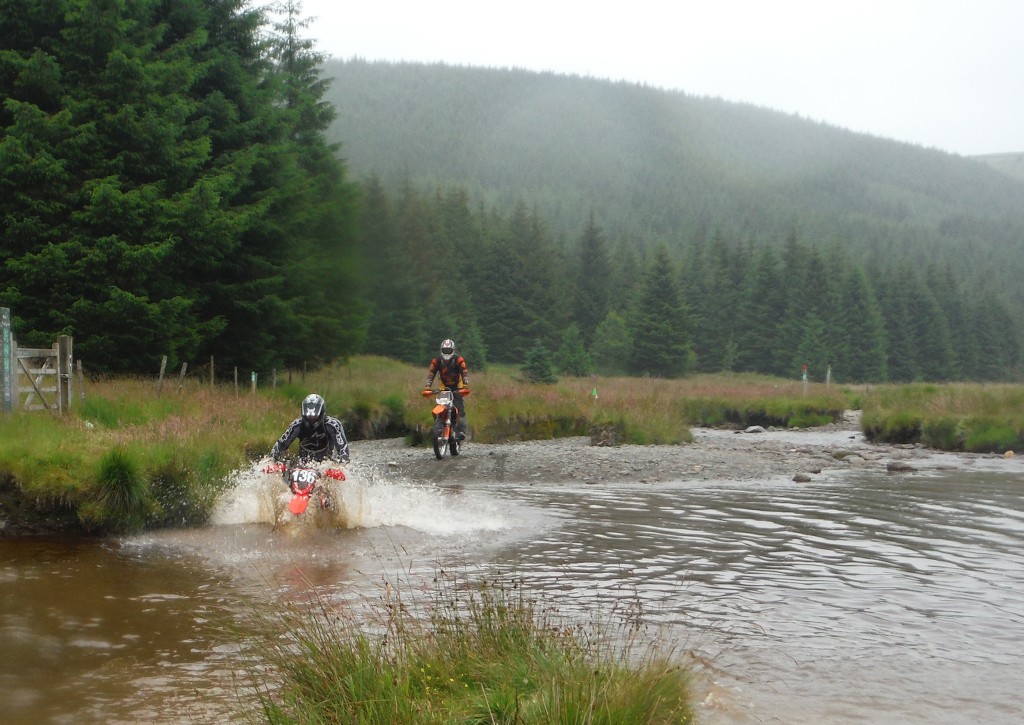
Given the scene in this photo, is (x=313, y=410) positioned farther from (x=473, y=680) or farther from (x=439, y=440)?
(x=473, y=680)

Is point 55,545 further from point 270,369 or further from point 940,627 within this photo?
point 270,369

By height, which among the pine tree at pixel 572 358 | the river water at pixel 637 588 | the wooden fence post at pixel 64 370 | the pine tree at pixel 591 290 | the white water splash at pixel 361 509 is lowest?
the river water at pixel 637 588

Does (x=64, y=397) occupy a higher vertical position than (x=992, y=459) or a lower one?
higher

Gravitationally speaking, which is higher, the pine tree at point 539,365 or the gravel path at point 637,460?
the pine tree at point 539,365

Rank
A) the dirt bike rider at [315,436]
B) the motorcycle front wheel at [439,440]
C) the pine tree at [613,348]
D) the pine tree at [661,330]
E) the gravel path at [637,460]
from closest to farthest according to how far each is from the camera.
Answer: the dirt bike rider at [315,436] < the gravel path at [637,460] < the motorcycle front wheel at [439,440] < the pine tree at [661,330] < the pine tree at [613,348]

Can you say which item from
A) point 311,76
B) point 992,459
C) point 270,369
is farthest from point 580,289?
point 992,459

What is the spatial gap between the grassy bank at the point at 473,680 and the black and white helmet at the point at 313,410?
251 inches

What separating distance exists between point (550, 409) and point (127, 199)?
12443mm

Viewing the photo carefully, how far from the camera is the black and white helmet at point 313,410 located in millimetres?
12516

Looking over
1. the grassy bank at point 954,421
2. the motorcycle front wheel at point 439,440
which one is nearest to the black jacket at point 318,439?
the motorcycle front wheel at point 439,440

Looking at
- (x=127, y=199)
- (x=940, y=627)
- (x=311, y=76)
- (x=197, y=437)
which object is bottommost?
(x=940, y=627)

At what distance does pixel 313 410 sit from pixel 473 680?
765cm

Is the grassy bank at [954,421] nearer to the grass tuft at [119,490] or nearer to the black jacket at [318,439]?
the black jacket at [318,439]

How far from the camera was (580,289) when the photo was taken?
104 meters
